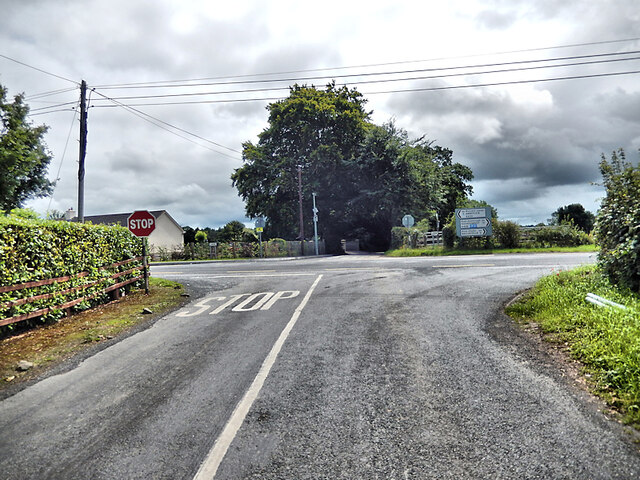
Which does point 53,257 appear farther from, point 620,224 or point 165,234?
point 165,234

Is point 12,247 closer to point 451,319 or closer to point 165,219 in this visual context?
point 451,319

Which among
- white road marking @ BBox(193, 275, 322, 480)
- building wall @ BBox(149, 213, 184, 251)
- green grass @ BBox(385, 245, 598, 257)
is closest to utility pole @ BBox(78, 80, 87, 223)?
white road marking @ BBox(193, 275, 322, 480)

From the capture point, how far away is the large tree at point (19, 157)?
24094 millimetres

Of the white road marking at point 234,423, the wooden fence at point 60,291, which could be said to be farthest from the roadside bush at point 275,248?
the white road marking at point 234,423

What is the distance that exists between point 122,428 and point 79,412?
0.82 meters

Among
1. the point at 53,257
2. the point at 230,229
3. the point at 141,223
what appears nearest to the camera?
the point at 53,257

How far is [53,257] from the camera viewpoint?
8.61 meters

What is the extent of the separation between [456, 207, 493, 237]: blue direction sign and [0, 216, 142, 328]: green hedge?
21920 mm

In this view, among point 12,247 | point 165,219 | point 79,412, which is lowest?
point 79,412

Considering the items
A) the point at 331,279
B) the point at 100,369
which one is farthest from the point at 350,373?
the point at 331,279

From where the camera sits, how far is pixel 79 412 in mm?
4125

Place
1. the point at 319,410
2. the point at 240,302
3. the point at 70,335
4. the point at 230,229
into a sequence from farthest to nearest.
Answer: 1. the point at 230,229
2. the point at 240,302
3. the point at 70,335
4. the point at 319,410

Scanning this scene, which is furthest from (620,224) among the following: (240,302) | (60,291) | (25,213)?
(25,213)

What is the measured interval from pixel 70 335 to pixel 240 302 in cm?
406
